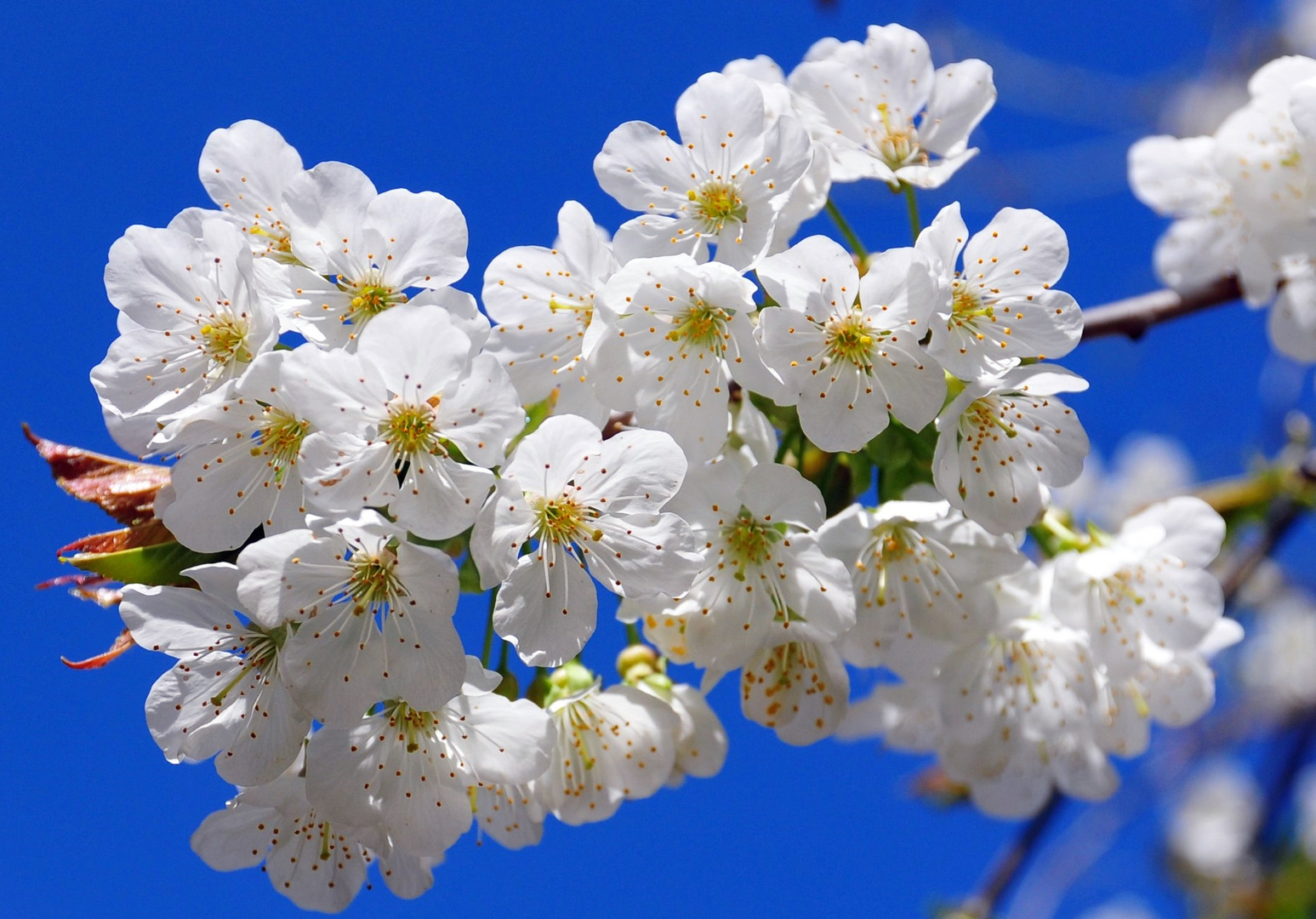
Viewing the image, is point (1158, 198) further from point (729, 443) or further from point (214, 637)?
point (214, 637)

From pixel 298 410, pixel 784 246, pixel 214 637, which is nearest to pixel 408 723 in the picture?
pixel 214 637

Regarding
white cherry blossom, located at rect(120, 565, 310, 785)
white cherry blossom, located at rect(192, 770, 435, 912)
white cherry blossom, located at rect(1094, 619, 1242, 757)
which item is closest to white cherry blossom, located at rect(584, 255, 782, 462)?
white cherry blossom, located at rect(120, 565, 310, 785)

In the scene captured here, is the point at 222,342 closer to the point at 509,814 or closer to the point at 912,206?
the point at 509,814

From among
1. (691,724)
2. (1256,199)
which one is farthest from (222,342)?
(1256,199)

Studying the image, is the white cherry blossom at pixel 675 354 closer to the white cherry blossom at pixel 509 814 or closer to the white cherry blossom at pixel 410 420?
the white cherry blossom at pixel 410 420

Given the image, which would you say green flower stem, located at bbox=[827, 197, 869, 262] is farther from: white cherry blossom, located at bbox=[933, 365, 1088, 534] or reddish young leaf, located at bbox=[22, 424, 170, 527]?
reddish young leaf, located at bbox=[22, 424, 170, 527]
